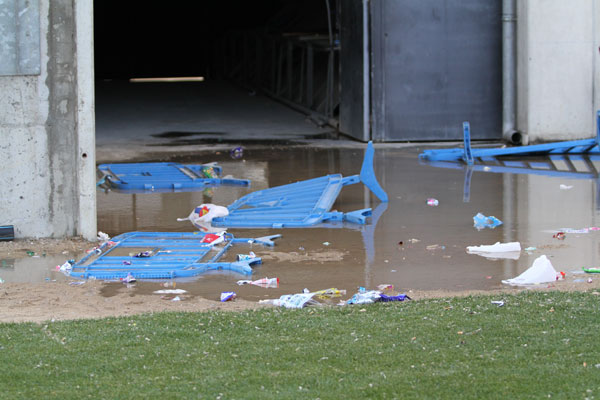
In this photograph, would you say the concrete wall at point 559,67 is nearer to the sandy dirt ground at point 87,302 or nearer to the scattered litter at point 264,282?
the sandy dirt ground at point 87,302

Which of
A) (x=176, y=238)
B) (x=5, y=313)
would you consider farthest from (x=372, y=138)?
(x=5, y=313)

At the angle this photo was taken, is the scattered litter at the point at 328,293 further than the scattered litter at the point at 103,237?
No

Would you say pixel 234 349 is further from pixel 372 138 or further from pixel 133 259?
pixel 372 138

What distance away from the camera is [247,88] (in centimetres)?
2852

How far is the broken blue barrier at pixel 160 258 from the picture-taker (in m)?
7.55

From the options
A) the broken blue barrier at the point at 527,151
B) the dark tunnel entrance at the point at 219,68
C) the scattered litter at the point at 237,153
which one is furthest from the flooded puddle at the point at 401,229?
the dark tunnel entrance at the point at 219,68

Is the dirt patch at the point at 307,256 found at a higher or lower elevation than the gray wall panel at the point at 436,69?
lower

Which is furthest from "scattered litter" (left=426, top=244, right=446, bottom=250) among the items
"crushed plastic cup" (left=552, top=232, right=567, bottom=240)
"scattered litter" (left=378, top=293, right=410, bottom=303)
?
"scattered litter" (left=378, top=293, right=410, bottom=303)

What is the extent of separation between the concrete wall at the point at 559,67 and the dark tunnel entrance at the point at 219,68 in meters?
4.30

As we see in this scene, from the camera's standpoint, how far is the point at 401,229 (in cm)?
955

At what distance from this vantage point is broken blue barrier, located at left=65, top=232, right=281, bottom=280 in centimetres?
755

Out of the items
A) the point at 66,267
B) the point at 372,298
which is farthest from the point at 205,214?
the point at 372,298

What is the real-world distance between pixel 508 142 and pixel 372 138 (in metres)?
2.58

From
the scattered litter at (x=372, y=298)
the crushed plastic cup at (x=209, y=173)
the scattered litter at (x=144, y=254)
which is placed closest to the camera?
the scattered litter at (x=372, y=298)
